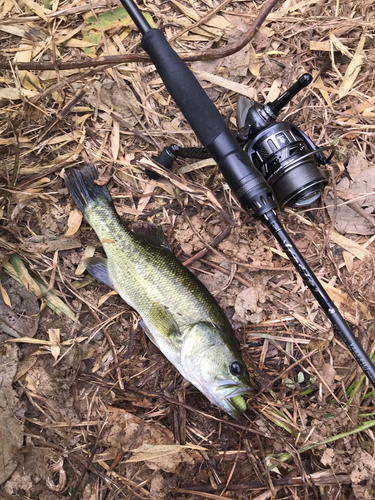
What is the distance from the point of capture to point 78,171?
3504mm

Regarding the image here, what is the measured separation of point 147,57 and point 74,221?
160 centimetres

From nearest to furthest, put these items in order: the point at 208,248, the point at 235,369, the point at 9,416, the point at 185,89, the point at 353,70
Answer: the point at 185,89
the point at 235,369
the point at 9,416
the point at 208,248
the point at 353,70

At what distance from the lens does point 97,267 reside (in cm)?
343

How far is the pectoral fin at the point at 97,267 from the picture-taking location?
11.2 feet

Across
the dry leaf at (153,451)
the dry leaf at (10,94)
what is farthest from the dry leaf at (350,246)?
the dry leaf at (10,94)

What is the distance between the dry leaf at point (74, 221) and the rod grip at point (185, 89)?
1432 mm

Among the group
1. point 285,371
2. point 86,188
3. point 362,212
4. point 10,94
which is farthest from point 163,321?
point 10,94

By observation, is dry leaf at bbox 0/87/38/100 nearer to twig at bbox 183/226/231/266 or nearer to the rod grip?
the rod grip

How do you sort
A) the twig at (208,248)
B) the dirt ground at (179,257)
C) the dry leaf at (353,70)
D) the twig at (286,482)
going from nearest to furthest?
the twig at (286,482), the dirt ground at (179,257), the twig at (208,248), the dry leaf at (353,70)

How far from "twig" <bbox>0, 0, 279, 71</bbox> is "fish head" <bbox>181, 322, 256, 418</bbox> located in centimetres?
233

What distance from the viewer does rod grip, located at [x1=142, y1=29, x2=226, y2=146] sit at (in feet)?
9.20

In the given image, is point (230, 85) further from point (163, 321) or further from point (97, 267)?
point (163, 321)

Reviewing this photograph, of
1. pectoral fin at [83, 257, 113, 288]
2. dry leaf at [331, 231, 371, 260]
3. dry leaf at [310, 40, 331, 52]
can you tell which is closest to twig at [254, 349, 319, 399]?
dry leaf at [331, 231, 371, 260]

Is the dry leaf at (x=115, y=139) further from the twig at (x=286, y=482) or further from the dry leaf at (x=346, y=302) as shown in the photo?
the twig at (x=286, y=482)
